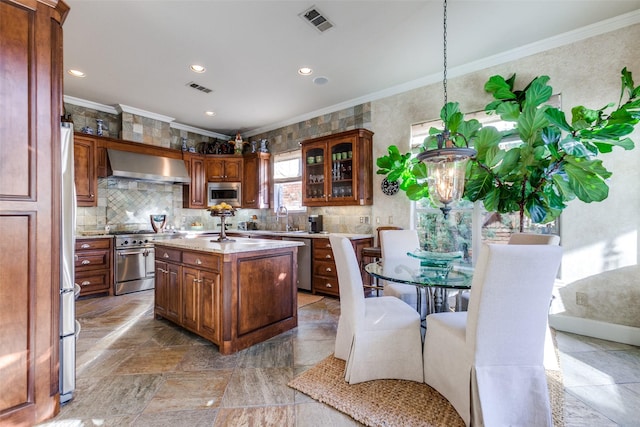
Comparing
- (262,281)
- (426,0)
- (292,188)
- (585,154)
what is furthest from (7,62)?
(292,188)

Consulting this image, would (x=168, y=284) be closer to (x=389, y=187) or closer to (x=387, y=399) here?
(x=387, y=399)

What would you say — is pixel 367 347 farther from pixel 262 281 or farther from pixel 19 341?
pixel 19 341

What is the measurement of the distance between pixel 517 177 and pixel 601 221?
35.0 inches

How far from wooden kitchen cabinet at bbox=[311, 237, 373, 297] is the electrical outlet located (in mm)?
2258

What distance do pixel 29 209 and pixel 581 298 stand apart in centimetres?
438

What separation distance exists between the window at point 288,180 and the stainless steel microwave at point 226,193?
29.8 inches

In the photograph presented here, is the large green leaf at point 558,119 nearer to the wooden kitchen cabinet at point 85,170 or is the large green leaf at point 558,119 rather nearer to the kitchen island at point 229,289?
the kitchen island at point 229,289

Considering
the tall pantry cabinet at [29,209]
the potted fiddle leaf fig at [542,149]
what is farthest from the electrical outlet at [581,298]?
the tall pantry cabinet at [29,209]

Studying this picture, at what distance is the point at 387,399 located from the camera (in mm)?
1847

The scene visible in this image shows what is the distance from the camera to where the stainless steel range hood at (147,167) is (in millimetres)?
4586

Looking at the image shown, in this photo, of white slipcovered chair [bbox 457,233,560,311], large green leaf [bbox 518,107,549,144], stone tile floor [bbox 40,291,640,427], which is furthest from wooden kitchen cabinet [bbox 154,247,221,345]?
large green leaf [bbox 518,107,549,144]

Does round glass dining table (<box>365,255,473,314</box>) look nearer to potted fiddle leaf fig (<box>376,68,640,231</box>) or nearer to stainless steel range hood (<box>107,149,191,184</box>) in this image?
potted fiddle leaf fig (<box>376,68,640,231</box>)

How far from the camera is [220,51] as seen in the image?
10.6 feet

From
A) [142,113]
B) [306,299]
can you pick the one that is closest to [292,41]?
[306,299]
